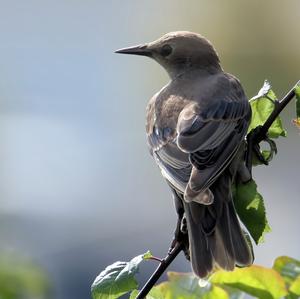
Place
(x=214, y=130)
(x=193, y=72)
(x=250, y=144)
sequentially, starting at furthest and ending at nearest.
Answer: (x=193, y=72)
(x=214, y=130)
(x=250, y=144)

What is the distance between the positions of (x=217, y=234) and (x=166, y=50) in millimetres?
1163

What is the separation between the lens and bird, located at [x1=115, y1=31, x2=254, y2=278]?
3.26 meters

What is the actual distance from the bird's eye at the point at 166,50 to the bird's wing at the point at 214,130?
38cm

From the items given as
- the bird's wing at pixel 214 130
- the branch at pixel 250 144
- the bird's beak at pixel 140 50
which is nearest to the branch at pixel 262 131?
the branch at pixel 250 144

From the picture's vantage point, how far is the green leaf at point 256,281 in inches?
101

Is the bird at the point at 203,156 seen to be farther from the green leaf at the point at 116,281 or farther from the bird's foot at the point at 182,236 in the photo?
the green leaf at the point at 116,281

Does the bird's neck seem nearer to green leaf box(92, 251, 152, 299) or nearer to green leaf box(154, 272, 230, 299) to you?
green leaf box(92, 251, 152, 299)

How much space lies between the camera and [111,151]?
11.2m

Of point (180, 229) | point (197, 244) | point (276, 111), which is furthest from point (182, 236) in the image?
point (276, 111)

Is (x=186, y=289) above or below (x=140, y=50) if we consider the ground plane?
below

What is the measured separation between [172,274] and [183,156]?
0.94m

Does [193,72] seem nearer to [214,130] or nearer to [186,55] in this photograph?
[186,55]

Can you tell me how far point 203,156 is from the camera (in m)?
3.47

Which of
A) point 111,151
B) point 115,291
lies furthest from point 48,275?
point 111,151
